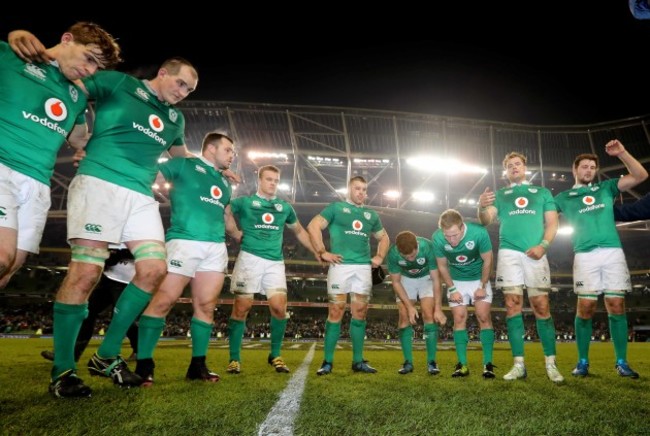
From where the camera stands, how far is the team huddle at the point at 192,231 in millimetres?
2789

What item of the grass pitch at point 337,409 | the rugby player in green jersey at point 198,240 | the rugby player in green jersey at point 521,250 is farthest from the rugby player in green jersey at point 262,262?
the rugby player in green jersey at point 521,250

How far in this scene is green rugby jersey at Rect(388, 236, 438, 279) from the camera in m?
5.98

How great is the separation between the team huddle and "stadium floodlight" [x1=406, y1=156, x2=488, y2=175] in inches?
728

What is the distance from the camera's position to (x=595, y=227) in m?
5.07

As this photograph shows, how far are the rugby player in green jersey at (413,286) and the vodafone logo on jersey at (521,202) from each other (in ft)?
4.59

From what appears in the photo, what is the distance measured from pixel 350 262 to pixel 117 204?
10.9ft

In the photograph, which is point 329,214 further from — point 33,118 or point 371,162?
point 371,162

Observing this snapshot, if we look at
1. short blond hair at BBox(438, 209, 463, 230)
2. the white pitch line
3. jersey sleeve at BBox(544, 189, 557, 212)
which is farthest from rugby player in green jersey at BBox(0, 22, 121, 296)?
jersey sleeve at BBox(544, 189, 557, 212)

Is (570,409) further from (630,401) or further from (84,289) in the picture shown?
(84,289)

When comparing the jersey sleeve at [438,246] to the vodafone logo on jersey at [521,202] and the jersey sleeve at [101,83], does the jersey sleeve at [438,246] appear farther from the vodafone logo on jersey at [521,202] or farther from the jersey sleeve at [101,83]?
the jersey sleeve at [101,83]

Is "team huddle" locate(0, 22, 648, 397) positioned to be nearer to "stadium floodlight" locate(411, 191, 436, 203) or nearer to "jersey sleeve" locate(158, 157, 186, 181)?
"jersey sleeve" locate(158, 157, 186, 181)

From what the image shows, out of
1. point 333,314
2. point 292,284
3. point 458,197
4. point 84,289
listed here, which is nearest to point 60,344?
point 84,289

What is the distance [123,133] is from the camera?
328cm

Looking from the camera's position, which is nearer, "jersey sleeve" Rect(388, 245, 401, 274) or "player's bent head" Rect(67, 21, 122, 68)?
"player's bent head" Rect(67, 21, 122, 68)
